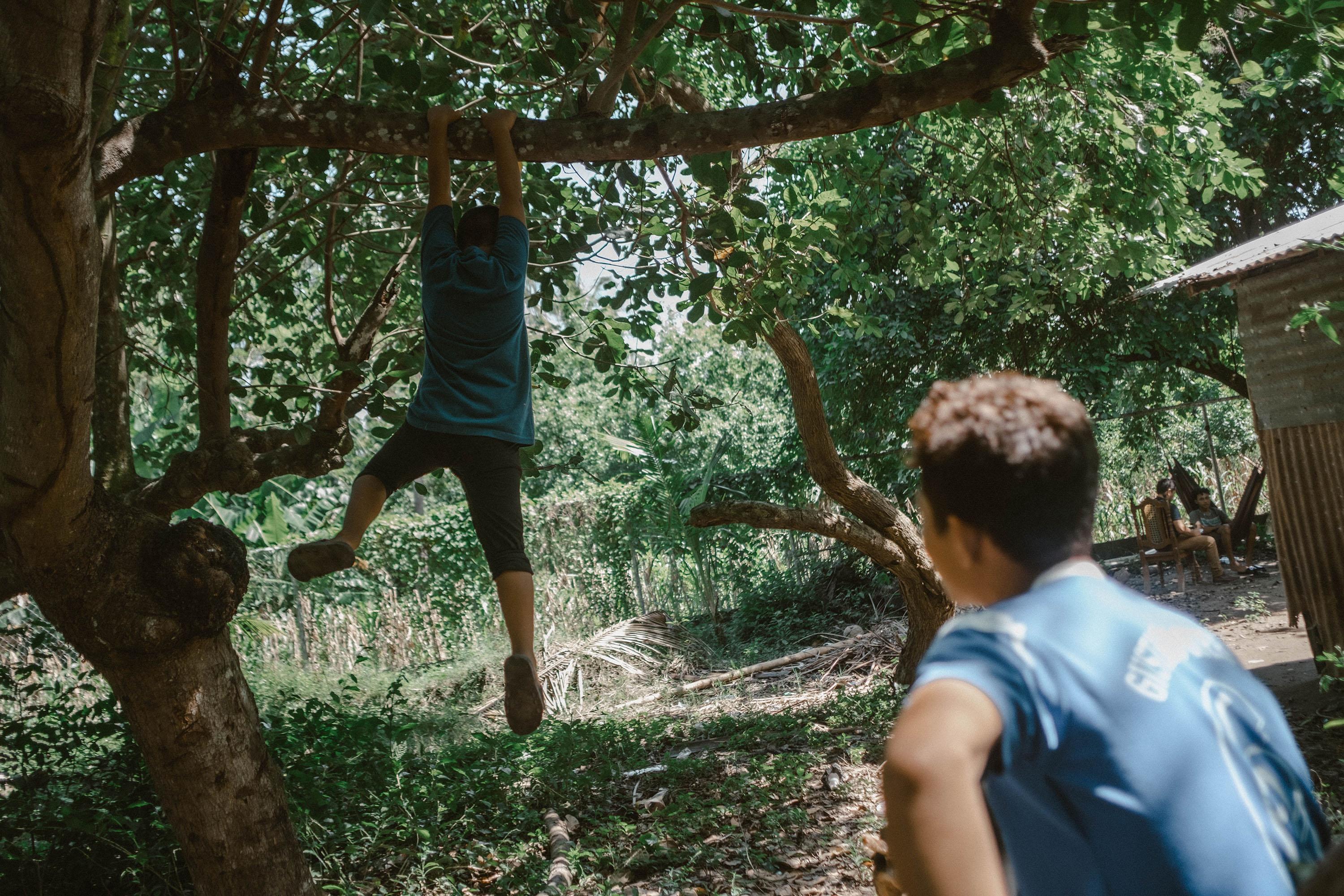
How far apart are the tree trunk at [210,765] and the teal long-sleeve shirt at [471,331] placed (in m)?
1.04

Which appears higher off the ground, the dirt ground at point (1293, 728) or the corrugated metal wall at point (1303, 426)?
the corrugated metal wall at point (1303, 426)

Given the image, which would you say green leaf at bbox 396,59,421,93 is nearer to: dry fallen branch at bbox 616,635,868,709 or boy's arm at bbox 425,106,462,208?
boy's arm at bbox 425,106,462,208

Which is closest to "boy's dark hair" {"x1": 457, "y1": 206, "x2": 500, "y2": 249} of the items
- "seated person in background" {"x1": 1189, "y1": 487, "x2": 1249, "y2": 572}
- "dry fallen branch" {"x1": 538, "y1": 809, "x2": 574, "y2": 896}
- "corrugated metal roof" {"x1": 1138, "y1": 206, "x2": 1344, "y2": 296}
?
"dry fallen branch" {"x1": 538, "y1": 809, "x2": 574, "y2": 896}

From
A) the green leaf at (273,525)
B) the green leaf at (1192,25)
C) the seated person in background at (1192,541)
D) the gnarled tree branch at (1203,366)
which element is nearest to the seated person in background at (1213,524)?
the seated person in background at (1192,541)

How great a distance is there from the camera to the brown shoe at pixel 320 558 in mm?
3283

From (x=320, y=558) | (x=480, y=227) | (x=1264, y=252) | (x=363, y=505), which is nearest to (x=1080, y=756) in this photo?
(x=320, y=558)

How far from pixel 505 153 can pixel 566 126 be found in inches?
8.3

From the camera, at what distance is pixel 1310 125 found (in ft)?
43.1

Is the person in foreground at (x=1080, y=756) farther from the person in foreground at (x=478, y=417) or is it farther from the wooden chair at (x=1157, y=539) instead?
the wooden chair at (x=1157, y=539)

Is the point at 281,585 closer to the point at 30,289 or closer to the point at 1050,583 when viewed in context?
the point at 30,289

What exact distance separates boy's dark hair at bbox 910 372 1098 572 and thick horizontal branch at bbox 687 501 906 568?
16.9 feet

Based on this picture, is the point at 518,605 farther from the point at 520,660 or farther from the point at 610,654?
the point at 610,654

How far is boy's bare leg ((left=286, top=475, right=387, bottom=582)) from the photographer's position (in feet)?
10.8

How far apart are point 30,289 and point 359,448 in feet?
57.3
